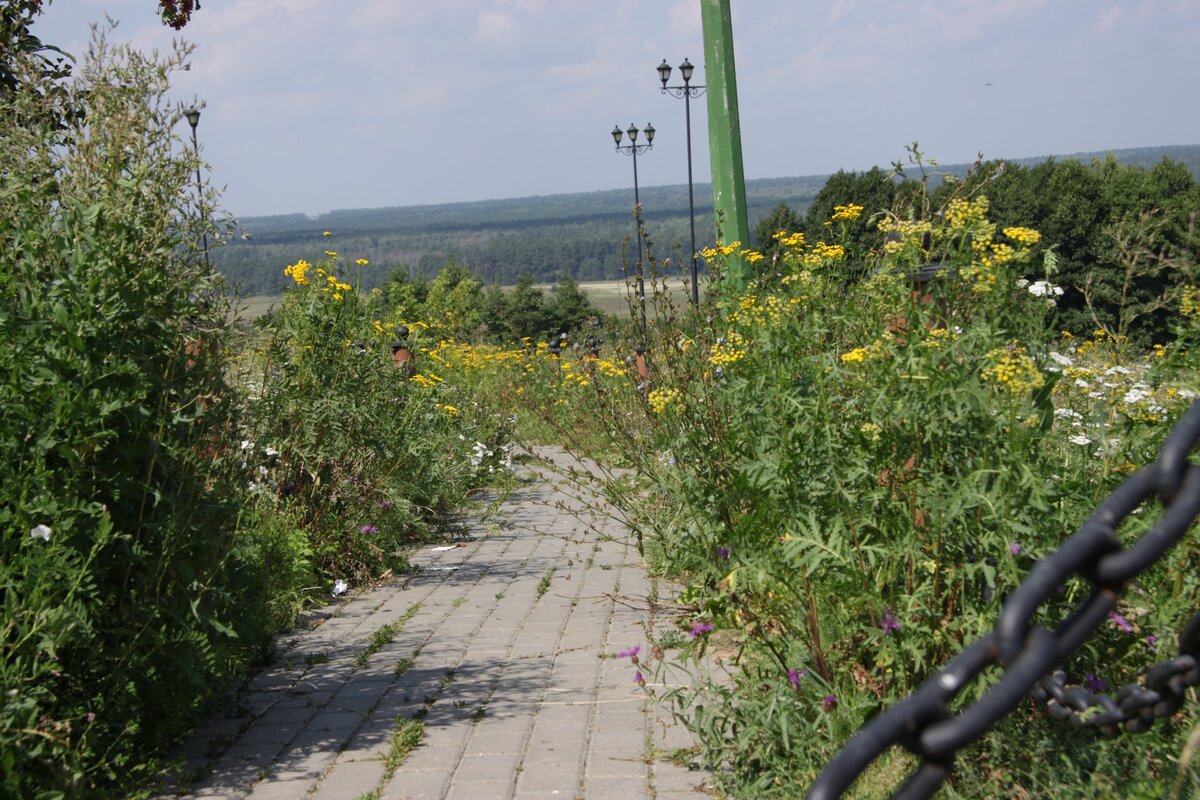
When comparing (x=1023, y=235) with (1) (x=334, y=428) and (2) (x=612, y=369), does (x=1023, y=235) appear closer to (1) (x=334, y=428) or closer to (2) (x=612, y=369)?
(1) (x=334, y=428)

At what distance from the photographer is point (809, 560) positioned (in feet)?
11.3

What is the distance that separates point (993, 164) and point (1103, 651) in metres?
2.25

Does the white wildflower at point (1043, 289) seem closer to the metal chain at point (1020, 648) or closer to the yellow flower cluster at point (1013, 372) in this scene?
the yellow flower cluster at point (1013, 372)

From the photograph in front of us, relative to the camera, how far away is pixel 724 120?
6.93 meters

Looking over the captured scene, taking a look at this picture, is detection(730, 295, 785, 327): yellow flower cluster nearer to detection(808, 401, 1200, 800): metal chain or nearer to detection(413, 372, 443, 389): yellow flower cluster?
detection(808, 401, 1200, 800): metal chain

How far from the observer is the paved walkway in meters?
3.89

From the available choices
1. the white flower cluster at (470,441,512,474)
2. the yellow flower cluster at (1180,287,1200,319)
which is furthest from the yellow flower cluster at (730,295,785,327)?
the white flower cluster at (470,441,512,474)

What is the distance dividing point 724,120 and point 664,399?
9.33ft

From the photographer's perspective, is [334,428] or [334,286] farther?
[334,286]

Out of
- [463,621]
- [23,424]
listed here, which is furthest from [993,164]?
[23,424]

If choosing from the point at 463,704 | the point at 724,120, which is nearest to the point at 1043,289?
the point at 463,704

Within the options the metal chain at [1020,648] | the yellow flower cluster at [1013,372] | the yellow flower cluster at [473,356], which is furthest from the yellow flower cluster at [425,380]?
the metal chain at [1020,648]

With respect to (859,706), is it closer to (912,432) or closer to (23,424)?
(912,432)

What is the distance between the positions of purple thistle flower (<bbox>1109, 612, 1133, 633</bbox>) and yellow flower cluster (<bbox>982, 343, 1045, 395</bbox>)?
740 millimetres
